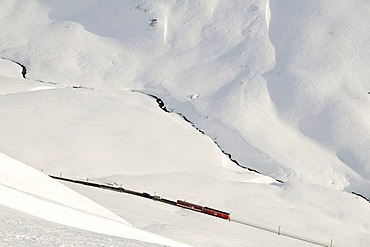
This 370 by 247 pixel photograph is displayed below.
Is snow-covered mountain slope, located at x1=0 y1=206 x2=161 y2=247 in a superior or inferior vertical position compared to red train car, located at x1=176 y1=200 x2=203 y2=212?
inferior

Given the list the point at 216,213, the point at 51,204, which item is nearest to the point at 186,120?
the point at 216,213

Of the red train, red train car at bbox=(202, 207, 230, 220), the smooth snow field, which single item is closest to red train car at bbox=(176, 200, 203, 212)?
the red train

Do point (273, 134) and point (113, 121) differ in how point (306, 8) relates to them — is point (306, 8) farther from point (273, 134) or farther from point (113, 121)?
point (113, 121)

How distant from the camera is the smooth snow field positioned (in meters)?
21.1

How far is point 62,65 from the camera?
5097 cm

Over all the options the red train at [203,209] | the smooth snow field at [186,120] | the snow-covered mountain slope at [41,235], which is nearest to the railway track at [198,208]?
the red train at [203,209]

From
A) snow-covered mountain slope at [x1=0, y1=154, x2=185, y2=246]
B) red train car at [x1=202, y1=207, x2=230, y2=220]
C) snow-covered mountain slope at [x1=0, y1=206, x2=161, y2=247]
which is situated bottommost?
snow-covered mountain slope at [x1=0, y1=206, x2=161, y2=247]

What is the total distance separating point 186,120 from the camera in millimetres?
43000

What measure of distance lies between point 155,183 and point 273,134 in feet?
46.8

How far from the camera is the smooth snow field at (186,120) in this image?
69.2 ft

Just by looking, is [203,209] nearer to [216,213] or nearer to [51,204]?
[216,213]

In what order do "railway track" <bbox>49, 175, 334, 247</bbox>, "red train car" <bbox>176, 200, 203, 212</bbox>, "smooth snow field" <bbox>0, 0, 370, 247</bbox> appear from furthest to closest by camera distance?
"red train car" <bbox>176, 200, 203, 212</bbox> < "railway track" <bbox>49, 175, 334, 247</bbox> < "smooth snow field" <bbox>0, 0, 370, 247</bbox>

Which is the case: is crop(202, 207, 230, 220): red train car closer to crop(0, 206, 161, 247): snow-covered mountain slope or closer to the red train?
the red train

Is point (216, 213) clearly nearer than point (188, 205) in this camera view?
Yes
